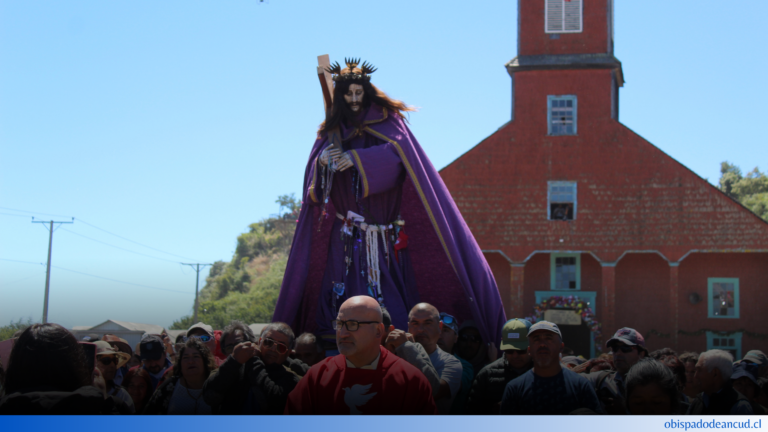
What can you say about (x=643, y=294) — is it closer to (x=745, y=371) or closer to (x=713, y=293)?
(x=713, y=293)

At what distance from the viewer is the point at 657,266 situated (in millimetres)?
23625

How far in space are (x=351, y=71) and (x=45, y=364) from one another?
12.8 ft

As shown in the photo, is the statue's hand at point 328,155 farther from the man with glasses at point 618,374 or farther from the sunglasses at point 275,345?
the man with glasses at point 618,374

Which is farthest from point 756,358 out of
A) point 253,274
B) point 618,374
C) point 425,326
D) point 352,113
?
point 253,274

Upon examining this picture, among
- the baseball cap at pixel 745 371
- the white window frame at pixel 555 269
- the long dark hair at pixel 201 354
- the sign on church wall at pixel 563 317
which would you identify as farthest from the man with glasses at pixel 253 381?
the white window frame at pixel 555 269

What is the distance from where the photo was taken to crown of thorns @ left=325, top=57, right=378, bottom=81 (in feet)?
22.1

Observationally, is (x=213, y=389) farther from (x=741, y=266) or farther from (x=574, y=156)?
(x=741, y=266)

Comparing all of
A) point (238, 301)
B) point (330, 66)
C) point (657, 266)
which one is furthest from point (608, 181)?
point (238, 301)

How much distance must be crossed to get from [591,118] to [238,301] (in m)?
31.8

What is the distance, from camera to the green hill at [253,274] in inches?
1706

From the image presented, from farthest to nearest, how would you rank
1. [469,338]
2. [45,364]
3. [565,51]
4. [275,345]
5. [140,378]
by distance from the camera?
[565,51] < [469,338] < [140,378] < [275,345] < [45,364]

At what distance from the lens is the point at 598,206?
2306 cm

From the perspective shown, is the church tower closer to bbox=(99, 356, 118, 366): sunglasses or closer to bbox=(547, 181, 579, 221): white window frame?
bbox=(547, 181, 579, 221): white window frame

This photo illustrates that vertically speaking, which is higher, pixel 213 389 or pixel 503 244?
pixel 503 244
